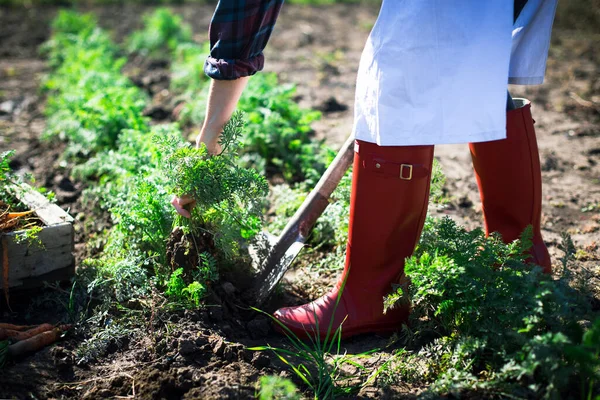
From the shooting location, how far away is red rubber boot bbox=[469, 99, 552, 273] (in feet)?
7.88

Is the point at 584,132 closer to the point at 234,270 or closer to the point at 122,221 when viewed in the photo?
the point at 234,270

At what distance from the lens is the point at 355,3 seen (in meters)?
10.1

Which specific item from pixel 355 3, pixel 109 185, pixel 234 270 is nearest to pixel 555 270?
pixel 234 270

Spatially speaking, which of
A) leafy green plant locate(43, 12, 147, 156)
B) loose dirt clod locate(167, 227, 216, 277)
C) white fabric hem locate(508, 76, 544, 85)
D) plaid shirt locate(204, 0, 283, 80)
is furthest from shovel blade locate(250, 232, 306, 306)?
leafy green plant locate(43, 12, 147, 156)

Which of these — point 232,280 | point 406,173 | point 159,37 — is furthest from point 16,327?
point 159,37

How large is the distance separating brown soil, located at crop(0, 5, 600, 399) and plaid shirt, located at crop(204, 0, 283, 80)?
961 millimetres

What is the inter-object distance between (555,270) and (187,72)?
3813mm

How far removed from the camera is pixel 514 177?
2.43 metres

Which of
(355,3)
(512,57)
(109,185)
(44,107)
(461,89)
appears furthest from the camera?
(355,3)

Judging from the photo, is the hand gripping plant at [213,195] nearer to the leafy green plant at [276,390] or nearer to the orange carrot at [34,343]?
the orange carrot at [34,343]

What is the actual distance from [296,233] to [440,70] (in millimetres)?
1049

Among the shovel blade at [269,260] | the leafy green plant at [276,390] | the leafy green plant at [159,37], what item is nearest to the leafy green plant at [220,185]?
the shovel blade at [269,260]

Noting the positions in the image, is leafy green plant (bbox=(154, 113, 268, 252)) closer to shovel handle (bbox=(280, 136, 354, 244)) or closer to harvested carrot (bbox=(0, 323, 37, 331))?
shovel handle (bbox=(280, 136, 354, 244))

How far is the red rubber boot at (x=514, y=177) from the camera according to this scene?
240 centimetres
